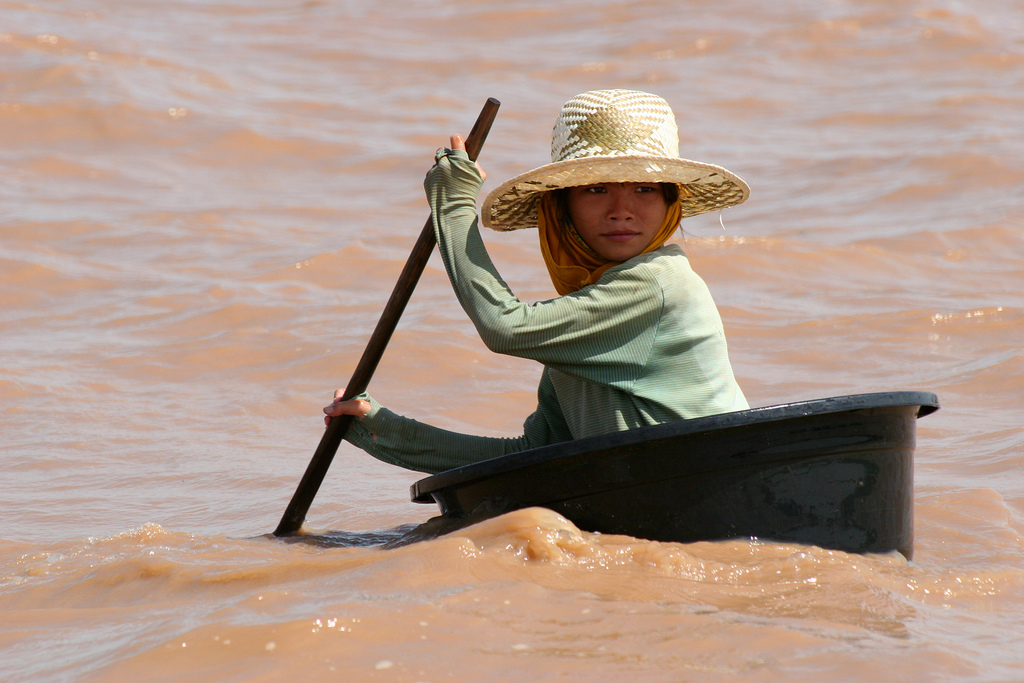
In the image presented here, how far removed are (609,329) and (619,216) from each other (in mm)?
305

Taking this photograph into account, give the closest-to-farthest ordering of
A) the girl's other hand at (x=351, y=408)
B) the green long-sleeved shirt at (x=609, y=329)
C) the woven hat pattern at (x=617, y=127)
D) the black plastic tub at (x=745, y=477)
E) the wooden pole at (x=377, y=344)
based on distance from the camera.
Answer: the black plastic tub at (x=745, y=477)
the green long-sleeved shirt at (x=609, y=329)
the woven hat pattern at (x=617, y=127)
the wooden pole at (x=377, y=344)
the girl's other hand at (x=351, y=408)

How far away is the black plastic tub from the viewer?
235cm

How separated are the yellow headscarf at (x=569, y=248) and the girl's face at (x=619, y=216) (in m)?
0.02

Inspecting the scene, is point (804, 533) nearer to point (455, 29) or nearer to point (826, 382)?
point (826, 382)

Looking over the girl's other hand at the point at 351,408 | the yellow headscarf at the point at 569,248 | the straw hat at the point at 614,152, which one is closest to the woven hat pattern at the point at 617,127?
the straw hat at the point at 614,152

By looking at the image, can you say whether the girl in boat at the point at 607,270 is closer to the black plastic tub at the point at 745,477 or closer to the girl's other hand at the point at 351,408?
the black plastic tub at the point at 745,477

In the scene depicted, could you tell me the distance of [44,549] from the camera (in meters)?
3.08

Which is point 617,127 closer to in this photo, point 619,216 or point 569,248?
point 619,216

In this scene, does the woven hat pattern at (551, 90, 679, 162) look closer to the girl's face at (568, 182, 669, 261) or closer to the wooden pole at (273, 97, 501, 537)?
the girl's face at (568, 182, 669, 261)

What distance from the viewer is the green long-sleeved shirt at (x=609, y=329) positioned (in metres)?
2.49

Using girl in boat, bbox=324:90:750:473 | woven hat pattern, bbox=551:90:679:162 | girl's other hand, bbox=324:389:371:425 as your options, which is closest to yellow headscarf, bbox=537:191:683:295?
girl in boat, bbox=324:90:750:473

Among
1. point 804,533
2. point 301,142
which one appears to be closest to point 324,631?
point 804,533

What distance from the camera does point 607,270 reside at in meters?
2.59

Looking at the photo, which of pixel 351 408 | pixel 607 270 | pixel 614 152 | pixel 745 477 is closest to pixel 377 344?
pixel 351 408
